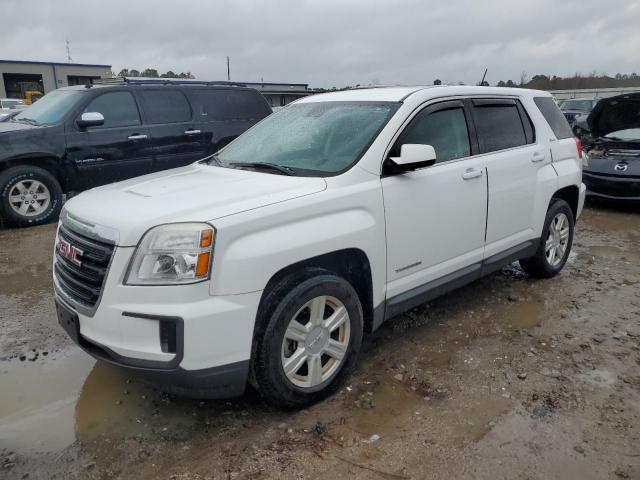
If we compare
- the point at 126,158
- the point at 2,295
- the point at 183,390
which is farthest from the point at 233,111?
the point at 183,390

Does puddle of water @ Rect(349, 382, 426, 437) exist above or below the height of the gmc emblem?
below

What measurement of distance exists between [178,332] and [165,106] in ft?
20.7

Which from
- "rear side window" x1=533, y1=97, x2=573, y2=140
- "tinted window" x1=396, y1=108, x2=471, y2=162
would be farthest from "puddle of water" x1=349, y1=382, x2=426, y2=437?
"rear side window" x1=533, y1=97, x2=573, y2=140

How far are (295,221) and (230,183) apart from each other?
57 centimetres

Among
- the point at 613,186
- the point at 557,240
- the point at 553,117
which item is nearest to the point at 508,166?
the point at 553,117

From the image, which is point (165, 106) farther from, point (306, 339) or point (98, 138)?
point (306, 339)

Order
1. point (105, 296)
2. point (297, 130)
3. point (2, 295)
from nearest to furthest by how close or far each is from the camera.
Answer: point (105, 296) < point (297, 130) < point (2, 295)

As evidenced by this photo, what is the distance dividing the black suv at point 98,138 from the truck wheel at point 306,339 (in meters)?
5.47

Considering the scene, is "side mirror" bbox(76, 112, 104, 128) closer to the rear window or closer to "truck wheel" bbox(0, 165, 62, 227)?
"truck wheel" bbox(0, 165, 62, 227)

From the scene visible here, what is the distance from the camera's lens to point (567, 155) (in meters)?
5.05

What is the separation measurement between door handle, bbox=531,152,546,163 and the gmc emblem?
3680 mm

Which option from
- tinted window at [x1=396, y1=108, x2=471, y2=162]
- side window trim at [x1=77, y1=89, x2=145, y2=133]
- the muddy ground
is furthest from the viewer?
side window trim at [x1=77, y1=89, x2=145, y2=133]

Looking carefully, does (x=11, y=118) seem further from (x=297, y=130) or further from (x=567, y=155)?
(x=567, y=155)

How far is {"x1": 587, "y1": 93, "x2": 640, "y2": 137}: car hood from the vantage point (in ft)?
27.7
